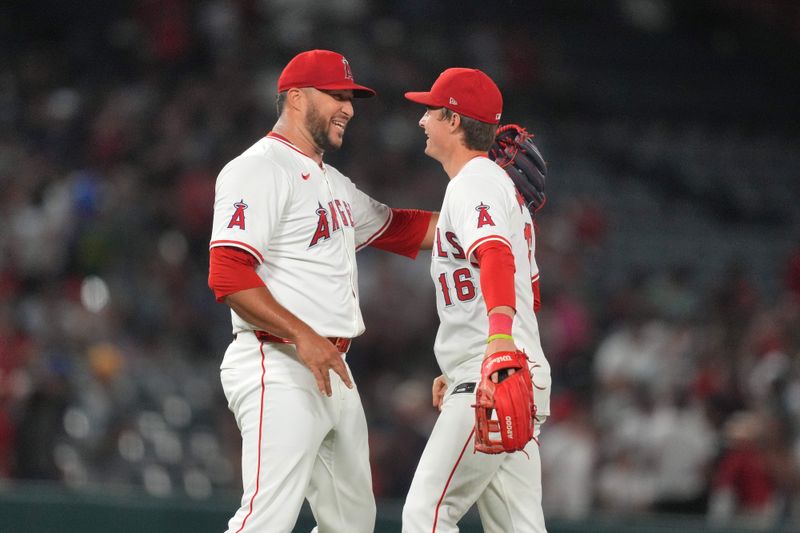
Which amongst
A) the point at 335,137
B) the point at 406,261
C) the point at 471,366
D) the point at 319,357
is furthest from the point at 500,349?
the point at 406,261

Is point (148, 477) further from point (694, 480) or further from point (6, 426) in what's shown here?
point (694, 480)

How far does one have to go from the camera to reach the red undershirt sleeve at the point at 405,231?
4.30 meters

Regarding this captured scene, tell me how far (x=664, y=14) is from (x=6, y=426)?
9631mm

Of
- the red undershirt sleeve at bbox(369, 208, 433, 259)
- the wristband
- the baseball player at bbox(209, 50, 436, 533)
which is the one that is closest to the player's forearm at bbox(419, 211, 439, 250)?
the red undershirt sleeve at bbox(369, 208, 433, 259)

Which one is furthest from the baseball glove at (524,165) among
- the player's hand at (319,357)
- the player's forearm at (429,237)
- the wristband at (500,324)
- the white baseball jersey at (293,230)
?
the player's hand at (319,357)

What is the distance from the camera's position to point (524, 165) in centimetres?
390

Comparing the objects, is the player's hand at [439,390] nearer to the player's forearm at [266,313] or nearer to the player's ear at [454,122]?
the player's forearm at [266,313]

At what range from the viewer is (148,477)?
7.27m

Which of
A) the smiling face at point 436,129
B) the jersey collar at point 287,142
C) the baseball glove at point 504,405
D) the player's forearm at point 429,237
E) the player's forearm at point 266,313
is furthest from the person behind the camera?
the player's forearm at point 429,237

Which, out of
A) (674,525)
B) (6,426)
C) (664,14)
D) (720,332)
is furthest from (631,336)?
(664,14)

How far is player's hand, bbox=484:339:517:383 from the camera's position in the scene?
10.7ft

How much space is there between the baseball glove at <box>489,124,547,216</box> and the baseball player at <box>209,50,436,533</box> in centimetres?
47

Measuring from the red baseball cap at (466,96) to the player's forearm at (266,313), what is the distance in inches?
30.4

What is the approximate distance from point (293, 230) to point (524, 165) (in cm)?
77
